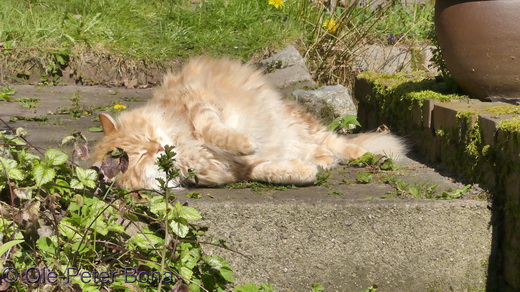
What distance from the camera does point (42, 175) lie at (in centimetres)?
256

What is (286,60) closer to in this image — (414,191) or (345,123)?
(345,123)

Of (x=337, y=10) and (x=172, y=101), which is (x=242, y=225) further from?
(x=337, y=10)

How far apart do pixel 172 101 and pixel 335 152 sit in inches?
47.7

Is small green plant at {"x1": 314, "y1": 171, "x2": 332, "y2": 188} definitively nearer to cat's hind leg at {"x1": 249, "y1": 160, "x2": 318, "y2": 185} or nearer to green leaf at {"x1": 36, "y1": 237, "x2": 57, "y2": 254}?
cat's hind leg at {"x1": 249, "y1": 160, "x2": 318, "y2": 185}

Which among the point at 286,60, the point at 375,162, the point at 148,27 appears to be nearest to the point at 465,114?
the point at 375,162

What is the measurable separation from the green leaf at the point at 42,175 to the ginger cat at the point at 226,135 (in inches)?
30.2

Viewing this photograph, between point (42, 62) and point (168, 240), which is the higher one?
point (168, 240)

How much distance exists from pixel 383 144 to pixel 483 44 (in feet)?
3.24

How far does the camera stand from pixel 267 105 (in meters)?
4.51

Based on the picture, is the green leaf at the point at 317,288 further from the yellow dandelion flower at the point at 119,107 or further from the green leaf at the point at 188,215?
the yellow dandelion flower at the point at 119,107

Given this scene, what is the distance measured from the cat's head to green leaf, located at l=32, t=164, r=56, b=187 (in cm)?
76

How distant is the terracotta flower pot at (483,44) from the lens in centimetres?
335

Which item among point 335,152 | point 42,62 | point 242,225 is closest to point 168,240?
point 242,225

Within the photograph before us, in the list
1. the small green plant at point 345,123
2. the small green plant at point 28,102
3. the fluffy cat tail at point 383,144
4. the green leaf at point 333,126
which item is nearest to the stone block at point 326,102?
the small green plant at point 345,123
